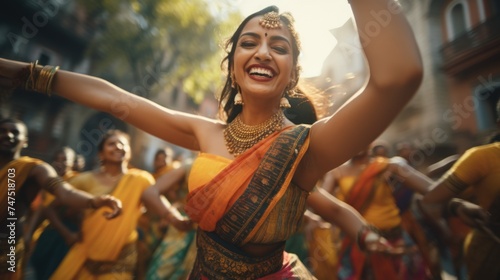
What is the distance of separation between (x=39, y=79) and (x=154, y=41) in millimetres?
14575

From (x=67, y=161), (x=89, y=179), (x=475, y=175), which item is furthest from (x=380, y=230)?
(x=67, y=161)

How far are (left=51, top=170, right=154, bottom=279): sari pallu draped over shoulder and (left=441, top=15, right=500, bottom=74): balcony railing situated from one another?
1145 cm

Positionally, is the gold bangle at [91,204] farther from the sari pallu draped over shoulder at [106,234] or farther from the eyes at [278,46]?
the eyes at [278,46]

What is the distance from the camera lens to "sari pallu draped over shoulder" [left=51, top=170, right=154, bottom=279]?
10.5ft

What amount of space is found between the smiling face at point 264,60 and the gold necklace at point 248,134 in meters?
0.13

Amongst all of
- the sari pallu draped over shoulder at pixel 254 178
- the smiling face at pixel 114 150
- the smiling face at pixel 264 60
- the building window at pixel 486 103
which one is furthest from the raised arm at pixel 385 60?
the building window at pixel 486 103

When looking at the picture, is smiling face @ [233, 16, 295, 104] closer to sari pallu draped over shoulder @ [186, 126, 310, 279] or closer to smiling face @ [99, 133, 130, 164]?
sari pallu draped over shoulder @ [186, 126, 310, 279]

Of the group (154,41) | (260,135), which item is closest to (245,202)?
(260,135)

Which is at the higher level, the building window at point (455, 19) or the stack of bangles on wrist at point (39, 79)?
the building window at point (455, 19)

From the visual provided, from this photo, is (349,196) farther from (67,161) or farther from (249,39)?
(67,161)

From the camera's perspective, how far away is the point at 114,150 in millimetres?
3797

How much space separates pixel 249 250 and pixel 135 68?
1511 centimetres

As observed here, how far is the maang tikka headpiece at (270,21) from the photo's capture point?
1525mm

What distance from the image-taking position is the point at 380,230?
398 cm
